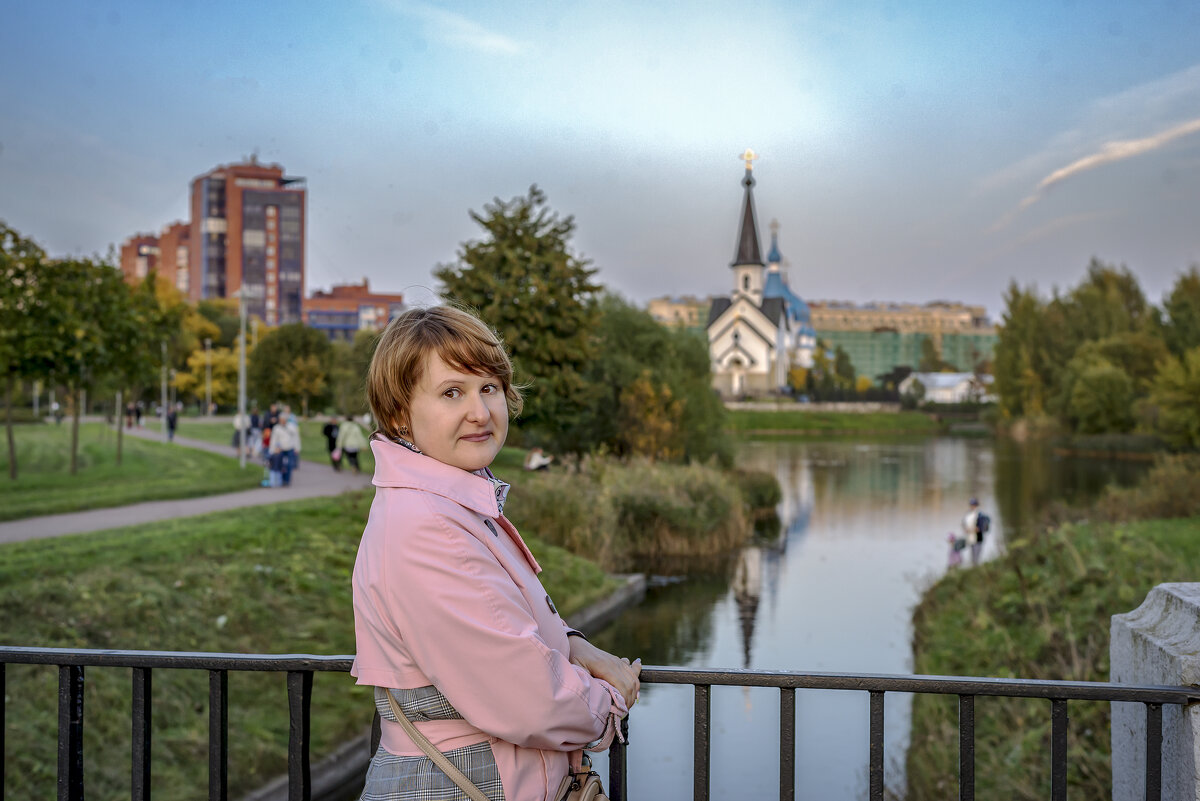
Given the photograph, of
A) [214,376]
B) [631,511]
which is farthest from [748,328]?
[631,511]

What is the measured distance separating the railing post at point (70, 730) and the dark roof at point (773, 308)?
103 meters

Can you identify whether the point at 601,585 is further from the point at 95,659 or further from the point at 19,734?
the point at 95,659

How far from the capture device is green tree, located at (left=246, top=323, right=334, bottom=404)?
4741cm

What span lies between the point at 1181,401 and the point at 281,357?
1593 inches

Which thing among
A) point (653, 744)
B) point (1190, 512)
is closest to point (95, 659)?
point (653, 744)

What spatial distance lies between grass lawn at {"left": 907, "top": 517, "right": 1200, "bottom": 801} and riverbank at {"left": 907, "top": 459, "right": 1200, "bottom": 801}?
16 mm

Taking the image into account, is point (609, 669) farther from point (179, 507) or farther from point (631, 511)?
point (631, 511)

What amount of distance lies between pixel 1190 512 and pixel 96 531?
18.8 m

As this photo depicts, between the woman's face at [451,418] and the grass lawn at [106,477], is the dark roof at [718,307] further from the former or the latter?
the woman's face at [451,418]

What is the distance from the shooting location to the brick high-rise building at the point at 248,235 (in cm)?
11381

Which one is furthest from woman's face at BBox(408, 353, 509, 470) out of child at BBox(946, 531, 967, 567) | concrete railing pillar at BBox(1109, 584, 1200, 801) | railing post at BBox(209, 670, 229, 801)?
child at BBox(946, 531, 967, 567)

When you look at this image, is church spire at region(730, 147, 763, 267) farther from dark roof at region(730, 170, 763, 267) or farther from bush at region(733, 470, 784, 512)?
bush at region(733, 470, 784, 512)

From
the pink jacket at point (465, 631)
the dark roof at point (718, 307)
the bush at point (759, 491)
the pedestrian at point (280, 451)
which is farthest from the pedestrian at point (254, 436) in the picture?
the dark roof at point (718, 307)

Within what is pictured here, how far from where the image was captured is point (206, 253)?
115 meters
